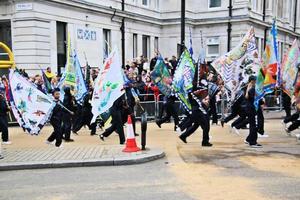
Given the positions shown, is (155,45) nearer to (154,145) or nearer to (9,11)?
(9,11)

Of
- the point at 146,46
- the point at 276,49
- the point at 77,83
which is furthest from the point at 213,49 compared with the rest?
the point at 77,83

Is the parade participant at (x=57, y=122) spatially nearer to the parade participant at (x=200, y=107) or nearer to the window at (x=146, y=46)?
the parade participant at (x=200, y=107)

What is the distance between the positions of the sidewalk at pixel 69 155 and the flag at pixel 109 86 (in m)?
1.07

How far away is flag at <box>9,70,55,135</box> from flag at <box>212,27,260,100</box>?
5.75 metres

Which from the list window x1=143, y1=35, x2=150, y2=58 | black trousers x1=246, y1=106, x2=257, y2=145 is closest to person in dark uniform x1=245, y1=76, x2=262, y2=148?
black trousers x1=246, y1=106, x2=257, y2=145

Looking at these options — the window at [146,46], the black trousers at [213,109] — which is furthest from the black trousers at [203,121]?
the window at [146,46]

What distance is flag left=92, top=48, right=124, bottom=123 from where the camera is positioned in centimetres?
1066

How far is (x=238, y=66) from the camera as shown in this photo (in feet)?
43.5

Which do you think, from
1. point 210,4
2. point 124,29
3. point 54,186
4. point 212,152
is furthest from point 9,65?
point 210,4

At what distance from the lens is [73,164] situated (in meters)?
8.90

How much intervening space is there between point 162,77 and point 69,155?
6.11m

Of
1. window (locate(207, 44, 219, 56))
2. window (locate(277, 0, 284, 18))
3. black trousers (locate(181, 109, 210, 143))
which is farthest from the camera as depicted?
window (locate(277, 0, 284, 18))

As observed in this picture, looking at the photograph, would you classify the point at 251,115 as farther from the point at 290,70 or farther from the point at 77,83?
the point at 77,83

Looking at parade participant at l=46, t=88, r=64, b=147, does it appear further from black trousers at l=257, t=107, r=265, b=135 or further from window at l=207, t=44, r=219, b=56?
window at l=207, t=44, r=219, b=56
